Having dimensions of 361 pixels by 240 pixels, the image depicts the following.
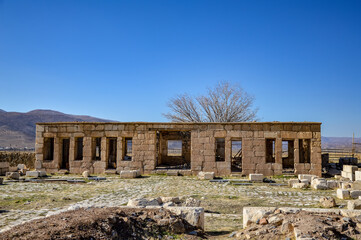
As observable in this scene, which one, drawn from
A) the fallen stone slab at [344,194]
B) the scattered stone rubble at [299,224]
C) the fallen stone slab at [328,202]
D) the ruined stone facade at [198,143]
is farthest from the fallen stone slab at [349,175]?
the scattered stone rubble at [299,224]

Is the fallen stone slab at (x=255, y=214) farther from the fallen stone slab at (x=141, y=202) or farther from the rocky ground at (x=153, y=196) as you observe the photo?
the fallen stone slab at (x=141, y=202)

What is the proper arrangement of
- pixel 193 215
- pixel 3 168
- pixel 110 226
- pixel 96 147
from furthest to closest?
pixel 96 147
pixel 3 168
pixel 193 215
pixel 110 226

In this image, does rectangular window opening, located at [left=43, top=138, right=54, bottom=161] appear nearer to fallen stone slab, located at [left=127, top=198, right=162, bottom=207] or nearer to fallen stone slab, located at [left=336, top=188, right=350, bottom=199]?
fallen stone slab, located at [left=127, top=198, right=162, bottom=207]

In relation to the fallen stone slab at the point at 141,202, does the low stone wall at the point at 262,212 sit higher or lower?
higher

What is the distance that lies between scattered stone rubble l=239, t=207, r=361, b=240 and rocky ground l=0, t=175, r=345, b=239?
1.94ft

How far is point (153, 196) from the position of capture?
1087 centimetres

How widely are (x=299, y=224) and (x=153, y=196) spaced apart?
6533 millimetres

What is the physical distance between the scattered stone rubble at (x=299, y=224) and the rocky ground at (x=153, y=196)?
0.59 metres

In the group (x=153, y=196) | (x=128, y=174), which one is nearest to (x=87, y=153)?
(x=128, y=174)

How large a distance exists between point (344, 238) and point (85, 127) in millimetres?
16720

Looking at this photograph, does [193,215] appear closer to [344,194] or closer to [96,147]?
Result: [344,194]

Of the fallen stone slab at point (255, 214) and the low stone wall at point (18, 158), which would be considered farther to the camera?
the low stone wall at point (18, 158)

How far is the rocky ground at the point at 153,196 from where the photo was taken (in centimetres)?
733

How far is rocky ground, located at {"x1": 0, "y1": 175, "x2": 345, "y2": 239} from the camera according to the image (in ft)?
24.0
